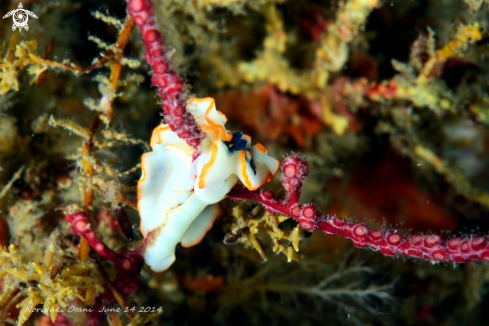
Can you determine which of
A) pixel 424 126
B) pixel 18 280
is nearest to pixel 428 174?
pixel 424 126

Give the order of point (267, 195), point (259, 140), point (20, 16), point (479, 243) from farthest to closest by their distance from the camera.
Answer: point (259, 140)
point (20, 16)
point (267, 195)
point (479, 243)

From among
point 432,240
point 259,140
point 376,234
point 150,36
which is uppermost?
point 150,36

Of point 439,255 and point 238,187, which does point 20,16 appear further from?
point 439,255

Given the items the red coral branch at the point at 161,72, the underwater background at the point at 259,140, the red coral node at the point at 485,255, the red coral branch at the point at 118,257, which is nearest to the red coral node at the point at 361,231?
the underwater background at the point at 259,140

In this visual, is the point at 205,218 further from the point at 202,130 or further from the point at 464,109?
the point at 464,109

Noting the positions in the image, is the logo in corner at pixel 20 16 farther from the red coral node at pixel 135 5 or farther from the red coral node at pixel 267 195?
the red coral node at pixel 267 195

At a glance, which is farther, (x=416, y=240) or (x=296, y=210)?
(x=296, y=210)

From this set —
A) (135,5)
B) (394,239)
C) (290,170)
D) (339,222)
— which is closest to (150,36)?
(135,5)
